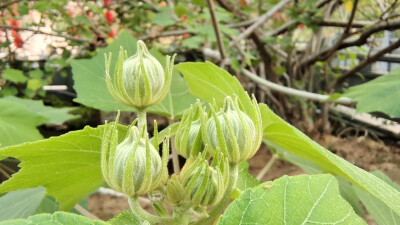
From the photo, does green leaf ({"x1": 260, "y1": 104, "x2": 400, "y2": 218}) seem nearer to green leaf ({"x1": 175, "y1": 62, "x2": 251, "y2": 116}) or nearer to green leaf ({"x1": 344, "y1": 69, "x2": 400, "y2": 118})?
green leaf ({"x1": 175, "y1": 62, "x2": 251, "y2": 116})

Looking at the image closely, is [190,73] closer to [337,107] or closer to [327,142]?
[327,142]

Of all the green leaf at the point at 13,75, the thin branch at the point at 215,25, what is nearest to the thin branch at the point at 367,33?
the thin branch at the point at 215,25

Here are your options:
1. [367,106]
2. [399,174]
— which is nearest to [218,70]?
[367,106]

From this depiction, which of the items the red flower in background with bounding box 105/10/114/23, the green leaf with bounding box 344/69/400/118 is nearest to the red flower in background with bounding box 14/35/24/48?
the red flower in background with bounding box 105/10/114/23

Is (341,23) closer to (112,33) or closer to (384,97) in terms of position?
(384,97)

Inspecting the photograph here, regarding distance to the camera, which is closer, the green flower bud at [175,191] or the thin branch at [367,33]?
the green flower bud at [175,191]

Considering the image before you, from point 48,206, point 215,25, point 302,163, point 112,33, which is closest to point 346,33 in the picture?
point 215,25

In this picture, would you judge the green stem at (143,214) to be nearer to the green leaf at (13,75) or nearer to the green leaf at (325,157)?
the green leaf at (325,157)

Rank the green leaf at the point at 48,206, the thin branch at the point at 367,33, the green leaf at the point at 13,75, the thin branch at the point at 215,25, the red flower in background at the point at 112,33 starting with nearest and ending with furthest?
the green leaf at the point at 48,206, the thin branch at the point at 215,25, the thin branch at the point at 367,33, the green leaf at the point at 13,75, the red flower in background at the point at 112,33
